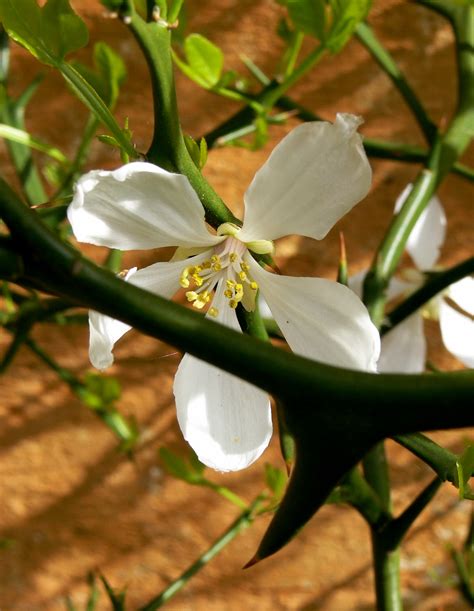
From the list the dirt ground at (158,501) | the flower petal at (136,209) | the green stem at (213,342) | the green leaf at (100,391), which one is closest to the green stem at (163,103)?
the flower petal at (136,209)

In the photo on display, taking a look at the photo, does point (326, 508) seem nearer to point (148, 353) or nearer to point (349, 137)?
point (148, 353)

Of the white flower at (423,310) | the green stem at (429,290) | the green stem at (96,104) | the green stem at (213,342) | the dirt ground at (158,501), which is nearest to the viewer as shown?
the green stem at (213,342)

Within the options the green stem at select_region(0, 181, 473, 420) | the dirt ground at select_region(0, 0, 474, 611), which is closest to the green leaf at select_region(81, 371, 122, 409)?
the dirt ground at select_region(0, 0, 474, 611)

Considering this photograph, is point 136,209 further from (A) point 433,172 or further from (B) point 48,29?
(A) point 433,172

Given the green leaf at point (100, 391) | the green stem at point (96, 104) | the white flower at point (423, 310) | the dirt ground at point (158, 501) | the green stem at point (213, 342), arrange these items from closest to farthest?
the green stem at point (213, 342), the green stem at point (96, 104), the white flower at point (423, 310), the green leaf at point (100, 391), the dirt ground at point (158, 501)

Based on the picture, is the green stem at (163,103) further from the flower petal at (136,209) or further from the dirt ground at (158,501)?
the dirt ground at (158,501)

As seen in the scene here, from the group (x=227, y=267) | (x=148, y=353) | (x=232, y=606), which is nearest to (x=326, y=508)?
(x=232, y=606)

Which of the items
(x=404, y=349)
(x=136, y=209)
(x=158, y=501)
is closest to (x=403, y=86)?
(x=404, y=349)
